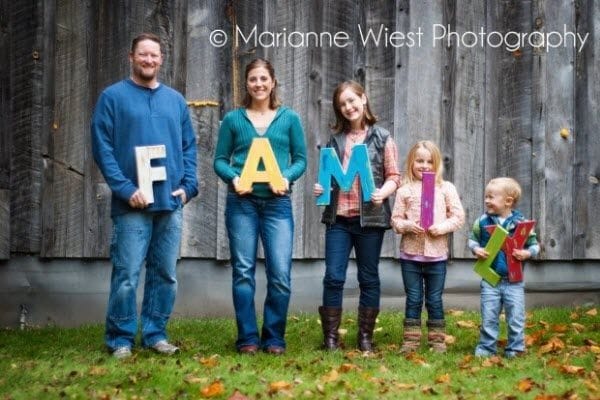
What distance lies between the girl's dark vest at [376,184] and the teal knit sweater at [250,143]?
0.28m

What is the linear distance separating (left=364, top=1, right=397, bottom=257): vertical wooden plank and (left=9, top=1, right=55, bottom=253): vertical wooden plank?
245cm

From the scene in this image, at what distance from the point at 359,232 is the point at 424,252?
45cm

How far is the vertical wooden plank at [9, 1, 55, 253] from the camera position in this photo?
7.41 metres

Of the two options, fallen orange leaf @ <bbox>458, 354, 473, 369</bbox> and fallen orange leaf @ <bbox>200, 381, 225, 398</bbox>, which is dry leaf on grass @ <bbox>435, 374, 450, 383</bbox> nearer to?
fallen orange leaf @ <bbox>458, 354, 473, 369</bbox>

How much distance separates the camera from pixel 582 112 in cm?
791

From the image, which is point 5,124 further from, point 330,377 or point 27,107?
point 330,377

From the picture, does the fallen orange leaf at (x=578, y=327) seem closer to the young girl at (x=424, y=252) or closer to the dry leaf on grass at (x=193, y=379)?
the young girl at (x=424, y=252)

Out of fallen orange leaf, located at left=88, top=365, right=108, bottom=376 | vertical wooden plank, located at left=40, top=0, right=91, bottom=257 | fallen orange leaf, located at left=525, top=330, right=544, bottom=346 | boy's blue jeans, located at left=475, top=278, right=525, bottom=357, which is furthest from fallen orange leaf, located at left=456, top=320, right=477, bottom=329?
vertical wooden plank, located at left=40, top=0, right=91, bottom=257

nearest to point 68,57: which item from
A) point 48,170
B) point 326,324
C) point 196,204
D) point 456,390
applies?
point 48,170

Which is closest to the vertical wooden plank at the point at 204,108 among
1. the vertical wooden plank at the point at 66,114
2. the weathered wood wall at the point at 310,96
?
the weathered wood wall at the point at 310,96

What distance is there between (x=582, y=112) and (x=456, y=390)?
11.5ft

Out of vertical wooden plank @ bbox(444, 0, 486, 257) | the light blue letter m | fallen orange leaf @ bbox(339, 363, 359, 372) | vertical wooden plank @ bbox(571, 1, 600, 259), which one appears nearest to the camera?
fallen orange leaf @ bbox(339, 363, 359, 372)

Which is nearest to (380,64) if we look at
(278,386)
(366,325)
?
(366,325)

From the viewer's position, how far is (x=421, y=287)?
21.2 ft
